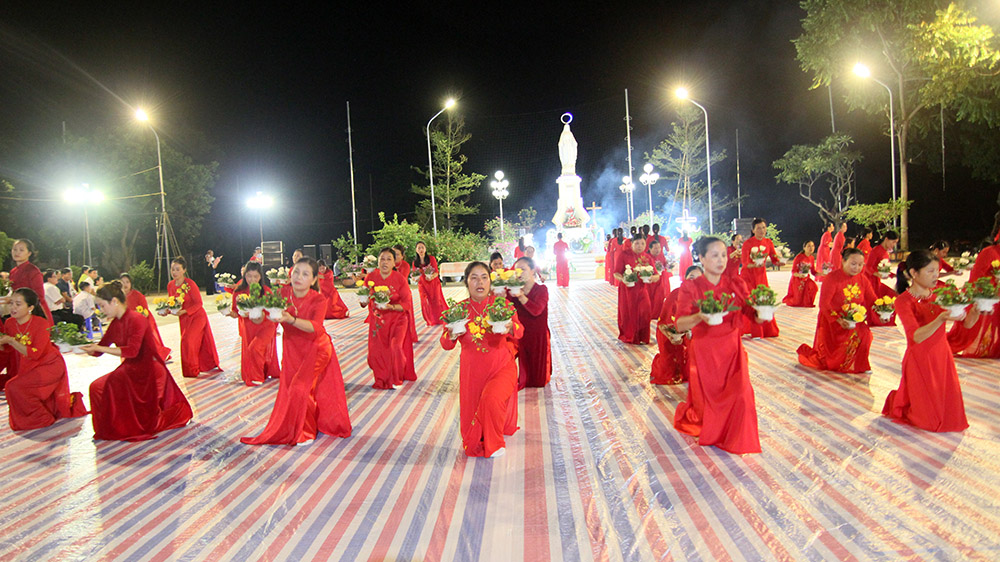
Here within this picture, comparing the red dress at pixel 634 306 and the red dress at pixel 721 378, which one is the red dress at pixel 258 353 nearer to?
the red dress at pixel 634 306

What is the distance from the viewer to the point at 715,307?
14.8 ft

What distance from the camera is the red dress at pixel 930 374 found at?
4.88 meters

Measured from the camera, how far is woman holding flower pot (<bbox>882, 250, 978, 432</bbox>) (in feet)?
16.0

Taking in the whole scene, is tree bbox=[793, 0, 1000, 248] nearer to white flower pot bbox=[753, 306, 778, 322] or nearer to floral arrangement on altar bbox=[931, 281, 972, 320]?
floral arrangement on altar bbox=[931, 281, 972, 320]

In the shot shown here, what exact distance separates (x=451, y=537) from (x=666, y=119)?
4330 cm

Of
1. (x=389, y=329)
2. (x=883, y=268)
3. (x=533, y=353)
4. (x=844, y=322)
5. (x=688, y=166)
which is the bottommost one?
(x=533, y=353)

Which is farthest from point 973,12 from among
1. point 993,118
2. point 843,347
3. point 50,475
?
point 50,475

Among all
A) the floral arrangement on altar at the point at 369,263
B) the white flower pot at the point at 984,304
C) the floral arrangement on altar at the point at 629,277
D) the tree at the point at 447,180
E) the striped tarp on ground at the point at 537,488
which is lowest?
the striped tarp on ground at the point at 537,488

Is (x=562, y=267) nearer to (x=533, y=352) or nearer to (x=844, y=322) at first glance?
(x=533, y=352)

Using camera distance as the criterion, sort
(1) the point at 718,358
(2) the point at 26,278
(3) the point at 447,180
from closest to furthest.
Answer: (1) the point at 718,358 < (2) the point at 26,278 < (3) the point at 447,180

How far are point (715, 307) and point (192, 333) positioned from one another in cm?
753

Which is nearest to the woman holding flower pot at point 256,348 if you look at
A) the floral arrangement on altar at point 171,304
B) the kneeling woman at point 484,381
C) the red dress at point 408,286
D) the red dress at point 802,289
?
the floral arrangement on altar at point 171,304

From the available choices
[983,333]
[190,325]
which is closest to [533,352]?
[190,325]

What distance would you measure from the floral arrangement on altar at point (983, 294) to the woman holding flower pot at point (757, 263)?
468 centimetres
